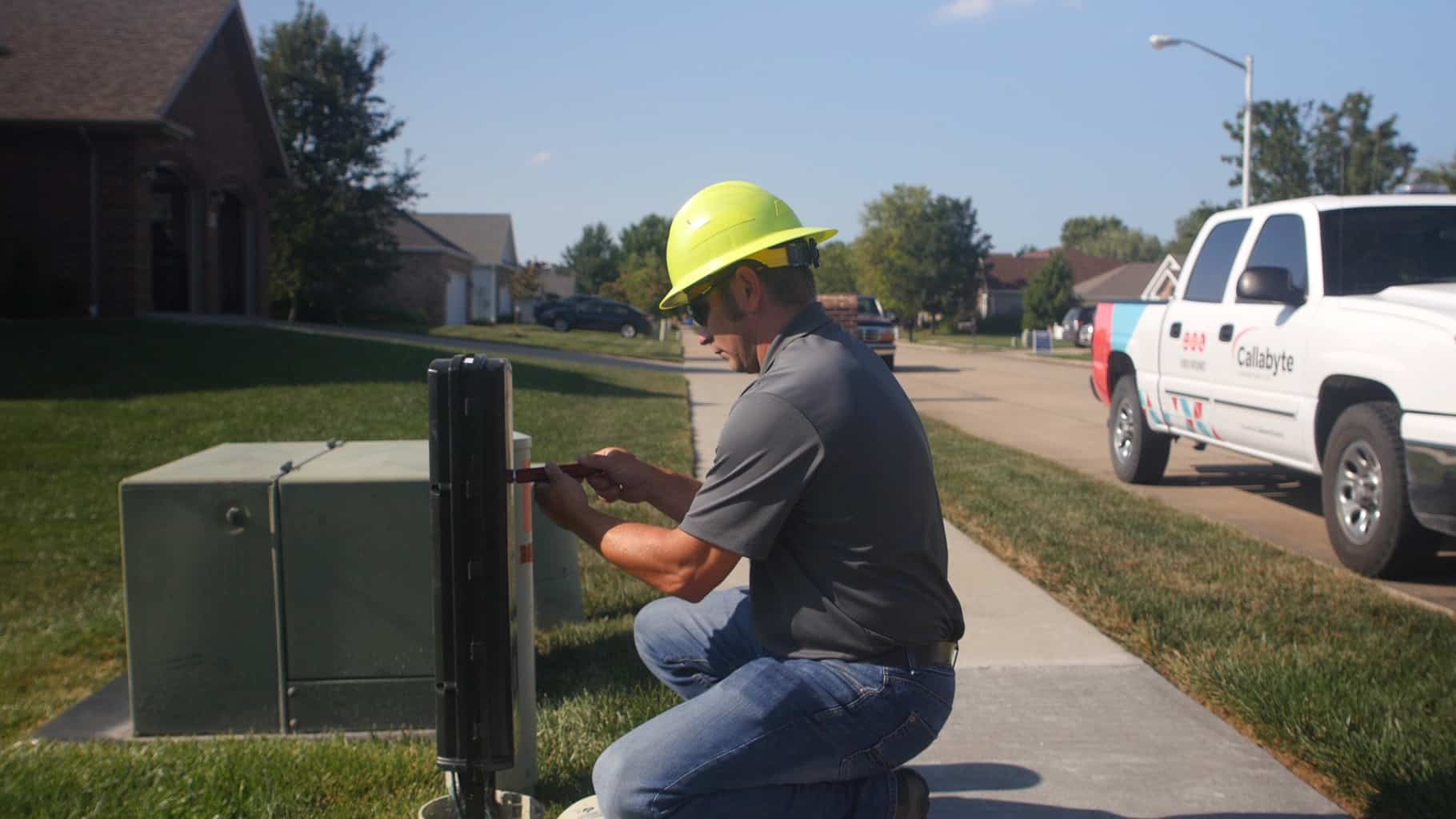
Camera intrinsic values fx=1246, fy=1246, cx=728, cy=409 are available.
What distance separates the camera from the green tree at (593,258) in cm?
11081

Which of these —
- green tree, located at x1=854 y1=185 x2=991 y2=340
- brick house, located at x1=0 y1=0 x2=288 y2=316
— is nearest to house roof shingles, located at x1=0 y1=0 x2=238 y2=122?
brick house, located at x1=0 y1=0 x2=288 y2=316

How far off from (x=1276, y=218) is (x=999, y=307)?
85.9 meters

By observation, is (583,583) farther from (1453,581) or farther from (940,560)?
(1453,581)

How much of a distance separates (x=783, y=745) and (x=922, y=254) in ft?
250

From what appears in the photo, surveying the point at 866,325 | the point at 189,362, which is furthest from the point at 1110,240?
the point at 189,362

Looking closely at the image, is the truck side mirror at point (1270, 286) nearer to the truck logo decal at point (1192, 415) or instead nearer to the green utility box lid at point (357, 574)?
the truck logo decal at point (1192, 415)

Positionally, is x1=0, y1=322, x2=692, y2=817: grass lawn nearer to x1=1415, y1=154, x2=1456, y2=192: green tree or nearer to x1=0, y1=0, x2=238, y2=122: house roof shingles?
x1=0, y1=0, x2=238, y2=122: house roof shingles

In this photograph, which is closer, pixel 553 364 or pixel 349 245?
pixel 553 364

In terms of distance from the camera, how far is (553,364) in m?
23.1

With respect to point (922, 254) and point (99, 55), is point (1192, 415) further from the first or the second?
point (922, 254)

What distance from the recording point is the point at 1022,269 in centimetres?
9700

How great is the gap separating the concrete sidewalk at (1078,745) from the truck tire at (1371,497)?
5.81 ft

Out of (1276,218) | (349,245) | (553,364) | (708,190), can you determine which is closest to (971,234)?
(349,245)

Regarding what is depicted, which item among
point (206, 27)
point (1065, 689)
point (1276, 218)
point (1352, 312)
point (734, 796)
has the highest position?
point (206, 27)
